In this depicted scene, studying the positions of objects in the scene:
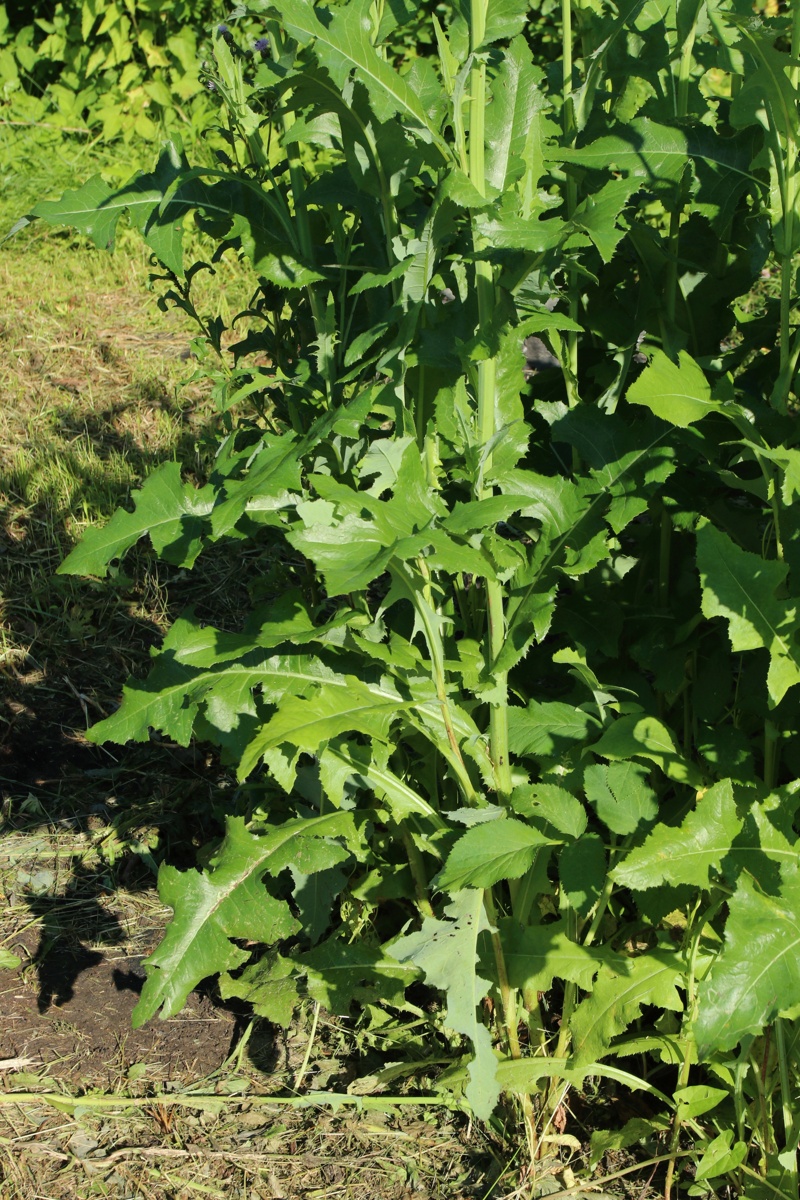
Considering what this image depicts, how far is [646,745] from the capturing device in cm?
191

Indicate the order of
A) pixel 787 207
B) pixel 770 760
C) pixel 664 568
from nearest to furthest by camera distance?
pixel 787 207 → pixel 770 760 → pixel 664 568

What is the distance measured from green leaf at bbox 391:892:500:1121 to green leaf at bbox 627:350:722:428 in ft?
2.29

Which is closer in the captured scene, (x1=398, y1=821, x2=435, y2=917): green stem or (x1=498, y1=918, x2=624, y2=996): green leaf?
(x1=498, y1=918, x2=624, y2=996): green leaf

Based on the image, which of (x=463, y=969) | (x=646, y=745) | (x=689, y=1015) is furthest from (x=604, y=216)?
(x=689, y=1015)

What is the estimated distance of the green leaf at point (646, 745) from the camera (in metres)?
1.90

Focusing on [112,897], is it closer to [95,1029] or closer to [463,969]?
[95,1029]

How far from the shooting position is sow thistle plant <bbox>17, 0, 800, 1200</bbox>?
178 centimetres

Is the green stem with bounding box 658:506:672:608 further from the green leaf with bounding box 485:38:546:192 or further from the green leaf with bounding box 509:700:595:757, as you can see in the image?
the green leaf with bounding box 485:38:546:192

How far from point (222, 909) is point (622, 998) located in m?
0.67

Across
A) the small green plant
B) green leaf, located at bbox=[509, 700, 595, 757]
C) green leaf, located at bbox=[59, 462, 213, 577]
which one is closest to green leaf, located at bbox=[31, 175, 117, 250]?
green leaf, located at bbox=[59, 462, 213, 577]

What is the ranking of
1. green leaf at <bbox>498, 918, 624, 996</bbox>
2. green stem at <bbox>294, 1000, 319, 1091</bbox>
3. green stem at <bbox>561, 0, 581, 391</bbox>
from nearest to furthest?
green leaf at <bbox>498, 918, 624, 996</bbox>
green stem at <bbox>561, 0, 581, 391</bbox>
green stem at <bbox>294, 1000, 319, 1091</bbox>

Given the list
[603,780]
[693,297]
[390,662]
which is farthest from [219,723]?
[693,297]

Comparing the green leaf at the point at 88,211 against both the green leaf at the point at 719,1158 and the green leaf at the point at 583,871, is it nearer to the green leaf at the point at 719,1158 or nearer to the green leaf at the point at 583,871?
the green leaf at the point at 583,871

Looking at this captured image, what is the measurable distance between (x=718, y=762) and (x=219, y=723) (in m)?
0.85
